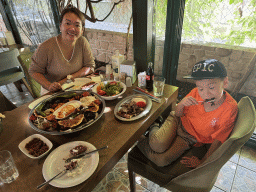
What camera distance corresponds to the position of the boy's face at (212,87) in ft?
3.53

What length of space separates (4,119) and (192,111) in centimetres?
144

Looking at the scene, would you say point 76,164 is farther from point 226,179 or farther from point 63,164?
point 226,179

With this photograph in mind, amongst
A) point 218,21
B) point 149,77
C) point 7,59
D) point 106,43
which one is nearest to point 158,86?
point 149,77

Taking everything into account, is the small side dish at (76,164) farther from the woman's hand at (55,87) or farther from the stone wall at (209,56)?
the stone wall at (209,56)

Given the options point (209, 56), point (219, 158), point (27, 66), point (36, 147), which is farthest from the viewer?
point (209, 56)

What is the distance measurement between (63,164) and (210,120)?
1.02 metres

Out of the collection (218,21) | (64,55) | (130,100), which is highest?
(218,21)

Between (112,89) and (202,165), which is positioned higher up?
(112,89)

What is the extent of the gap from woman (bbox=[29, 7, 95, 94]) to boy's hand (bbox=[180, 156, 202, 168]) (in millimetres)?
1260

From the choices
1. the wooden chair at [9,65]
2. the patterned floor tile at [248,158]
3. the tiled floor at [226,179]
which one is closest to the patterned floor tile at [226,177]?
the tiled floor at [226,179]

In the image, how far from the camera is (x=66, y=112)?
1.17 m

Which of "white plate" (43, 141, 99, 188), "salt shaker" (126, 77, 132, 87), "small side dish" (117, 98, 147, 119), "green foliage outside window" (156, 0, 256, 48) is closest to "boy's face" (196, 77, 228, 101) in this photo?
"small side dish" (117, 98, 147, 119)

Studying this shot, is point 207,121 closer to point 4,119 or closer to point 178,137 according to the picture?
point 178,137

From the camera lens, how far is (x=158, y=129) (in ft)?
4.52
